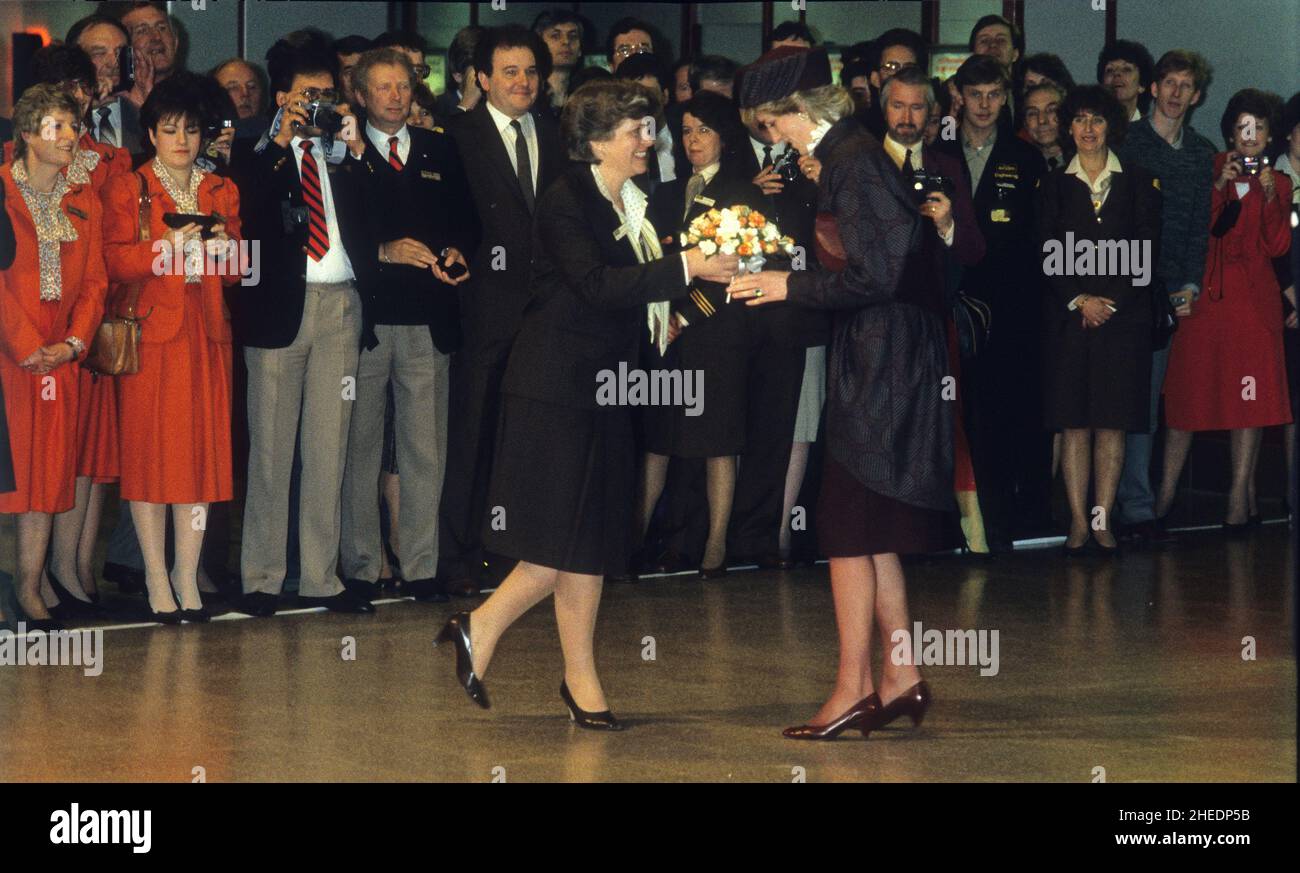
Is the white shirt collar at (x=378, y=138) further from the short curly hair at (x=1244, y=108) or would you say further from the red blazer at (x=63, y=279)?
the short curly hair at (x=1244, y=108)

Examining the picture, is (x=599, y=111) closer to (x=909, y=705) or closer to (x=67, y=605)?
(x=909, y=705)

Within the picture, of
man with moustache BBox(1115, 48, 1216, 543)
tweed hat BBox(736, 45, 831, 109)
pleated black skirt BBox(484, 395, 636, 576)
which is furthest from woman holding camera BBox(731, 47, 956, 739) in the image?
man with moustache BBox(1115, 48, 1216, 543)

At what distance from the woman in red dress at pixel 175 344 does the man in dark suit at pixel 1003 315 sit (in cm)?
319

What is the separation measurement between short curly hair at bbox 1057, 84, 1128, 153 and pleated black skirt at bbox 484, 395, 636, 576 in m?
3.89

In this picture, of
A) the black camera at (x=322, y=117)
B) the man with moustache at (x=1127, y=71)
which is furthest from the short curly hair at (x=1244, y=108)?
the black camera at (x=322, y=117)

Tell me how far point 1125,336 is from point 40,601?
4681 mm

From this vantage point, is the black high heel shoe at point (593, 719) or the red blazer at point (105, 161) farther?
the red blazer at point (105, 161)

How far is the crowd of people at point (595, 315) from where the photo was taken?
5641mm

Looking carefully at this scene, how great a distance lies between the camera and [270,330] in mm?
7277

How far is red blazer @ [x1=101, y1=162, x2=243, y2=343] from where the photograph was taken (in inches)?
280

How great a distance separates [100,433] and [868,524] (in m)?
3.22

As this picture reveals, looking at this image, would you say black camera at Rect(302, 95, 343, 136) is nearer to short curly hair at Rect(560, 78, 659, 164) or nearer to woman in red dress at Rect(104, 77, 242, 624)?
woman in red dress at Rect(104, 77, 242, 624)
